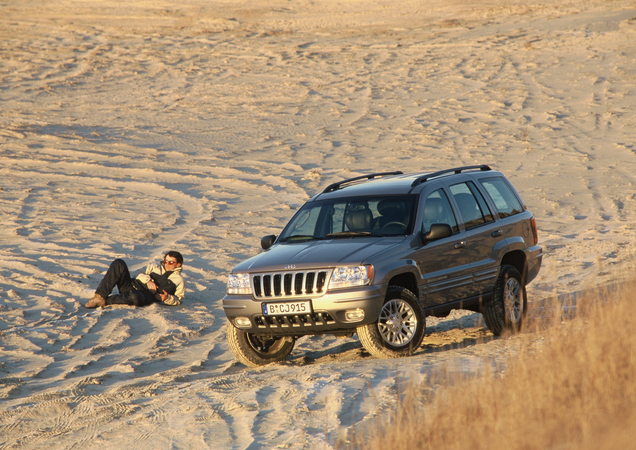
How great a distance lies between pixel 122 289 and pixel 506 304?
5.51 m

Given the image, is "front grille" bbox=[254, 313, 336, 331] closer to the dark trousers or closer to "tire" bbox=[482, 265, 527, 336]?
"tire" bbox=[482, 265, 527, 336]

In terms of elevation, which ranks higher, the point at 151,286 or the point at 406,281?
the point at 151,286

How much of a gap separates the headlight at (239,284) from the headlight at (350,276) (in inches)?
35.4

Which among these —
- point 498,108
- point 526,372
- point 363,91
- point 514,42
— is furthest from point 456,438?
point 514,42

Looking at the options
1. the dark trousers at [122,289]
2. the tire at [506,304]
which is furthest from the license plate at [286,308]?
the dark trousers at [122,289]

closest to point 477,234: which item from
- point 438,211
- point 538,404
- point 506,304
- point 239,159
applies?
point 438,211

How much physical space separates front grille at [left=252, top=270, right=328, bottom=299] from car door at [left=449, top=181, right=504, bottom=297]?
73.2 inches

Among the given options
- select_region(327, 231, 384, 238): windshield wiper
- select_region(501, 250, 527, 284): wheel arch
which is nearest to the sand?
select_region(501, 250, 527, 284): wheel arch

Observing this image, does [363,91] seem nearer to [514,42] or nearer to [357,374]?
[514,42]

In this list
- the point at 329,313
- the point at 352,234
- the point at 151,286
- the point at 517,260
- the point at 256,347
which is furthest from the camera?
the point at 151,286

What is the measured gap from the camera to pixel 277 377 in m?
6.89

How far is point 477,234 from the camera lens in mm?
8367

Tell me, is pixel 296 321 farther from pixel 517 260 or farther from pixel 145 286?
pixel 145 286

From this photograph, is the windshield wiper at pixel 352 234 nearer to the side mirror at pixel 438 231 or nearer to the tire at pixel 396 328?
the side mirror at pixel 438 231
